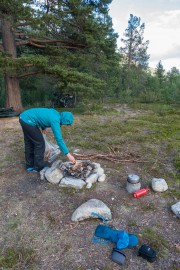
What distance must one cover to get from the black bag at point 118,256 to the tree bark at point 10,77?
274 inches

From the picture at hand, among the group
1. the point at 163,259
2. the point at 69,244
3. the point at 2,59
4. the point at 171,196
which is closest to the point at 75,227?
the point at 69,244

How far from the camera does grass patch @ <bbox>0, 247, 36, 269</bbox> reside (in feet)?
6.01

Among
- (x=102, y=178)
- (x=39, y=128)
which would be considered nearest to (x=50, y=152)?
(x=39, y=128)

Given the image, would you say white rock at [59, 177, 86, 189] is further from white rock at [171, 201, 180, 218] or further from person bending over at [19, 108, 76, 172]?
white rock at [171, 201, 180, 218]

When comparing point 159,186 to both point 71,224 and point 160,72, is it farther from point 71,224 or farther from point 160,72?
point 160,72

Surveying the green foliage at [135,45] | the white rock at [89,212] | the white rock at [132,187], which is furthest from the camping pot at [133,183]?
the green foliage at [135,45]

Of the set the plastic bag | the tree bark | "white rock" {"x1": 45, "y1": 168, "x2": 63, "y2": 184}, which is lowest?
"white rock" {"x1": 45, "y1": 168, "x2": 63, "y2": 184}

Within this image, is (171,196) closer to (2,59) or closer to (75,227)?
(75,227)

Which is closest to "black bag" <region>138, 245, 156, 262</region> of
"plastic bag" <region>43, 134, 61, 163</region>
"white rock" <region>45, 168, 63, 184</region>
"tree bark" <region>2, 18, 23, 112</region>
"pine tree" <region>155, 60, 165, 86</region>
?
"white rock" <region>45, 168, 63, 184</region>

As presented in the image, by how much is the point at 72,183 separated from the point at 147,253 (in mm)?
1421

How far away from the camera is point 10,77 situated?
25.6ft

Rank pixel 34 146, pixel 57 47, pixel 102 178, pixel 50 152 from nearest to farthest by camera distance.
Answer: pixel 102 178
pixel 34 146
pixel 50 152
pixel 57 47

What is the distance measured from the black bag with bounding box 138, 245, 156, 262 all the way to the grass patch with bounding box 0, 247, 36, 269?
98 cm

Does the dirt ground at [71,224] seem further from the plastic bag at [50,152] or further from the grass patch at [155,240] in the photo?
the plastic bag at [50,152]
